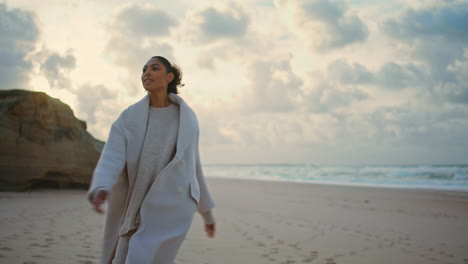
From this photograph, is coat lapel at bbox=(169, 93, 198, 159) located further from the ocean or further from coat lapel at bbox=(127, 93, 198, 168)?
the ocean

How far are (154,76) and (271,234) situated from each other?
516 centimetres

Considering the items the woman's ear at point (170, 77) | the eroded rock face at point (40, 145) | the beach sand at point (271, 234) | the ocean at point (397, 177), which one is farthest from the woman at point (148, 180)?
the ocean at point (397, 177)

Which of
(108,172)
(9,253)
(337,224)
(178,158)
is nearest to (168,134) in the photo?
(178,158)

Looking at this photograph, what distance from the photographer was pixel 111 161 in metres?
2.17

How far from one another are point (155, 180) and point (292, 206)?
32.7 feet

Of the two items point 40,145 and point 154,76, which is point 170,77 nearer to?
point 154,76

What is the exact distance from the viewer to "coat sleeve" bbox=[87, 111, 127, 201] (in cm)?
202

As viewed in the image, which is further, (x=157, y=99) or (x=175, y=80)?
(x=175, y=80)

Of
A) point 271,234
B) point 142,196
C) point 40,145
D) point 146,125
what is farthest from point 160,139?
point 40,145

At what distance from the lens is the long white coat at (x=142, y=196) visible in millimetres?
2184

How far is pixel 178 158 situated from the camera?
7.64 ft

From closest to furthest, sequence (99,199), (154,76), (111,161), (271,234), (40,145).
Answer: (99,199) < (111,161) < (154,76) < (271,234) < (40,145)

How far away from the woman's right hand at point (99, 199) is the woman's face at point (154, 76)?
34.3 inches

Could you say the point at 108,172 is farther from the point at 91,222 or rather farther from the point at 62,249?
the point at 91,222
